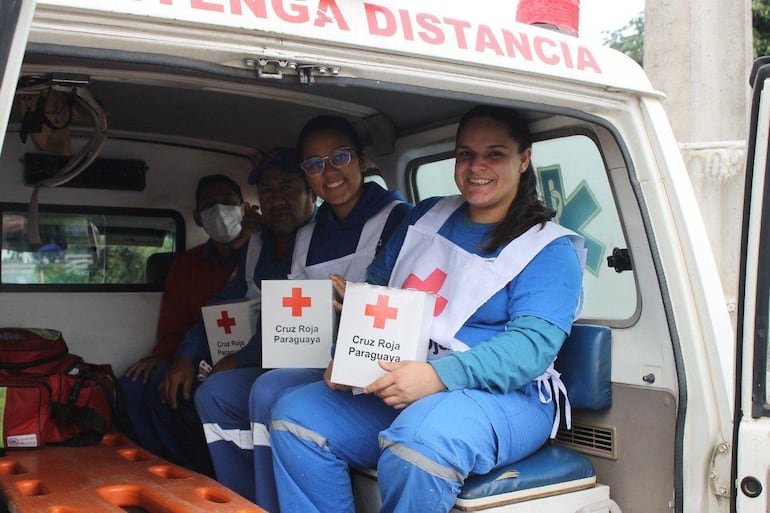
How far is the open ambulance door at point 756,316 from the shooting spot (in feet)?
6.11

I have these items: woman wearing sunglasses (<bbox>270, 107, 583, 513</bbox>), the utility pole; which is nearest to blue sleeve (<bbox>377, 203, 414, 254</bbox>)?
woman wearing sunglasses (<bbox>270, 107, 583, 513</bbox>)

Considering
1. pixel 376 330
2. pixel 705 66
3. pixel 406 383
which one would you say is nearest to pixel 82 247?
pixel 376 330

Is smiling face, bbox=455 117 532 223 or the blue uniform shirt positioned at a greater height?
smiling face, bbox=455 117 532 223

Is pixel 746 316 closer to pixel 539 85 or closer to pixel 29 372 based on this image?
pixel 539 85

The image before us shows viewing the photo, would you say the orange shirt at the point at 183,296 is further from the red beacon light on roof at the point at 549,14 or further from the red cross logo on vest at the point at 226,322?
the red beacon light on roof at the point at 549,14

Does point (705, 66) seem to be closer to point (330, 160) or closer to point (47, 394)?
point (330, 160)

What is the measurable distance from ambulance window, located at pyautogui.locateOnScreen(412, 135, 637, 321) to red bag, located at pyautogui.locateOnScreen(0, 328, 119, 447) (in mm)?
1970

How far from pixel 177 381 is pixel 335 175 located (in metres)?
1.20

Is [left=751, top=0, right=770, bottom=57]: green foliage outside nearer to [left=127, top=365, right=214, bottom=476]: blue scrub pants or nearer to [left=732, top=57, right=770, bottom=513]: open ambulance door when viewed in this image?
[left=127, top=365, right=214, bottom=476]: blue scrub pants

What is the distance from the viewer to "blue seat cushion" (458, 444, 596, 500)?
2.33 m

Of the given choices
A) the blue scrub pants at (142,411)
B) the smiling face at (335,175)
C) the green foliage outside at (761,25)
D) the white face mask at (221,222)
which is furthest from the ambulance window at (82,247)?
the green foliage outside at (761,25)

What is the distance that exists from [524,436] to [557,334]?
31 centimetres

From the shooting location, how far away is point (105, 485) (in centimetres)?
258

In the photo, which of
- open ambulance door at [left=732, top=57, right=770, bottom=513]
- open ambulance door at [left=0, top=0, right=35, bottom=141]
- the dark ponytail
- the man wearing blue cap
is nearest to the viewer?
open ambulance door at [left=0, top=0, right=35, bottom=141]
